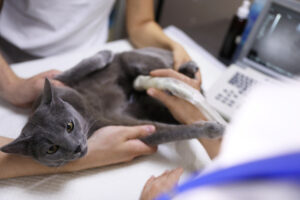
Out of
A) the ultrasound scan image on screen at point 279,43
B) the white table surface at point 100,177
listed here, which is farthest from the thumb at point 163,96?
the ultrasound scan image on screen at point 279,43

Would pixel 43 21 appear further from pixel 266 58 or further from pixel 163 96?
pixel 266 58

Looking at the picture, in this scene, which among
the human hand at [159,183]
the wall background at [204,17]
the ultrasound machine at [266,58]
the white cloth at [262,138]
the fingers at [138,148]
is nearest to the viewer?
the white cloth at [262,138]

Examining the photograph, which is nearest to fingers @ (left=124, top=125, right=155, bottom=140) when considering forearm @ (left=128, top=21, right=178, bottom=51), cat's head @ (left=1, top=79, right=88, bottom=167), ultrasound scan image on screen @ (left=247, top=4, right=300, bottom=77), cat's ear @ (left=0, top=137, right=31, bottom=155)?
cat's head @ (left=1, top=79, right=88, bottom=167)

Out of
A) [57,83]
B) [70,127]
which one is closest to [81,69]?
[57,83]

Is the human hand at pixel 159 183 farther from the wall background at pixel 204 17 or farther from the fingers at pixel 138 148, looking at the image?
the wall background at pixel 204 17

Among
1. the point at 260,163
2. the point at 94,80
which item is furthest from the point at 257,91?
the point at 94,80

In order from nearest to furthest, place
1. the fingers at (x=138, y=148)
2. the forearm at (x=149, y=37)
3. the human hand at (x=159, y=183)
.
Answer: the human hand at (x=159, y=183)
the fingers at (x=138, y=148)
the forearm at (x=149, y=37)

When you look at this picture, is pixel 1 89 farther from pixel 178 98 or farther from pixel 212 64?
pixel 212 64

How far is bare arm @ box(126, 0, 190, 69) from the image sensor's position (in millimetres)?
894

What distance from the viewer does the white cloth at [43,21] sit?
77cm

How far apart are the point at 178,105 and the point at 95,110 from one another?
0.22 metres

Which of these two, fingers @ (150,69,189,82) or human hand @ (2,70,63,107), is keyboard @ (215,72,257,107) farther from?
human hand @ (2,70,63,107)

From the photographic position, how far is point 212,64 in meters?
0.95

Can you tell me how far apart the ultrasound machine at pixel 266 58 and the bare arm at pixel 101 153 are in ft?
0.88
